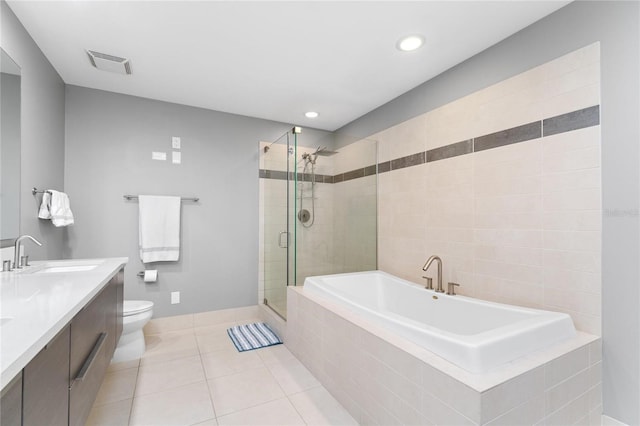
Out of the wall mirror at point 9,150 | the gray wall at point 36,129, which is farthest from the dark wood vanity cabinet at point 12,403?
the gray wall at point 36,129

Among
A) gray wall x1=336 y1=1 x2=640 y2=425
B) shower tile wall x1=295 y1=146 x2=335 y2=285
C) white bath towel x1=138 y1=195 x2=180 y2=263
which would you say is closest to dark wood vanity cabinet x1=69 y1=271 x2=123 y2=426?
white bath towel x1=138 y1=195 x2=180 y2=263

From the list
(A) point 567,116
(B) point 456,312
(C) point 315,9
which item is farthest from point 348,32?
(B) point 456,312

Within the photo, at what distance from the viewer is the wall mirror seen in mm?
1646

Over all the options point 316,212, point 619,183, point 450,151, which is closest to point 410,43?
point 450,151

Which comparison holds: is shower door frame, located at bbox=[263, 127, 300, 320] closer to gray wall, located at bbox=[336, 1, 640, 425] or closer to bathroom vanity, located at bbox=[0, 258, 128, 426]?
bathroom vanity, located at bbox=[0, 258, 128, 426]

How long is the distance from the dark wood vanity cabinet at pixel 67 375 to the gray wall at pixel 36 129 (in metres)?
0.88

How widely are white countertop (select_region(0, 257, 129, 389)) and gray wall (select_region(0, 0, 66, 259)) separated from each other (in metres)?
0.47

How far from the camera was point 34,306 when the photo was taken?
1.04m

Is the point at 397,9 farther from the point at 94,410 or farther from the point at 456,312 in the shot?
the point at 94,410

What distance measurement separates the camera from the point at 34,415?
Result: 805 mm

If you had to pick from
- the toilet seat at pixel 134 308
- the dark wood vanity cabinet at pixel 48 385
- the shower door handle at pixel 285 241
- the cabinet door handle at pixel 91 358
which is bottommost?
the toilet seat at pixel 134 308

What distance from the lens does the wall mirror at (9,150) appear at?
1.65 m

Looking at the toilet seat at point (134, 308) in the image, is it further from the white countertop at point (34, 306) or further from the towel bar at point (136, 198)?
the towel bar at point (136, 198)

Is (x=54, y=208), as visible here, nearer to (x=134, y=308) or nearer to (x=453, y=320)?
(x=134, y=308)
